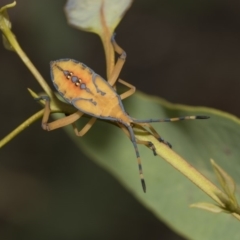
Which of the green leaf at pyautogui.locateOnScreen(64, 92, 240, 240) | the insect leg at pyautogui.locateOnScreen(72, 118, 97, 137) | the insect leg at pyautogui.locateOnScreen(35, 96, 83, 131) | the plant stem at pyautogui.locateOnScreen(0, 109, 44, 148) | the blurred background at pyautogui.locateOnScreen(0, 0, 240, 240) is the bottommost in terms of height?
the blurred background at pyautogui.locateOnScreen(0, 0, 240, 240)

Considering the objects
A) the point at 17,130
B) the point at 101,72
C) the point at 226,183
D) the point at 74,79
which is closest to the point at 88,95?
the point at 74,79

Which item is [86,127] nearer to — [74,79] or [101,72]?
[74,79]

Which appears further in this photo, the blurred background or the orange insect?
the blurred background

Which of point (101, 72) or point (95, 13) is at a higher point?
point (95, 13)

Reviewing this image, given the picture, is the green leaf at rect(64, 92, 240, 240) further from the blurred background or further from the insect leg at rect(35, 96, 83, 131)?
the blurred background

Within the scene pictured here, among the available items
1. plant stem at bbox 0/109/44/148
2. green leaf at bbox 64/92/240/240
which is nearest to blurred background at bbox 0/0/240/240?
green leaf at bbox 64/92/240/240

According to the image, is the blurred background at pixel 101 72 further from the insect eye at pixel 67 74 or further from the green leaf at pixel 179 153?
the insect eye at pixel 67 74
